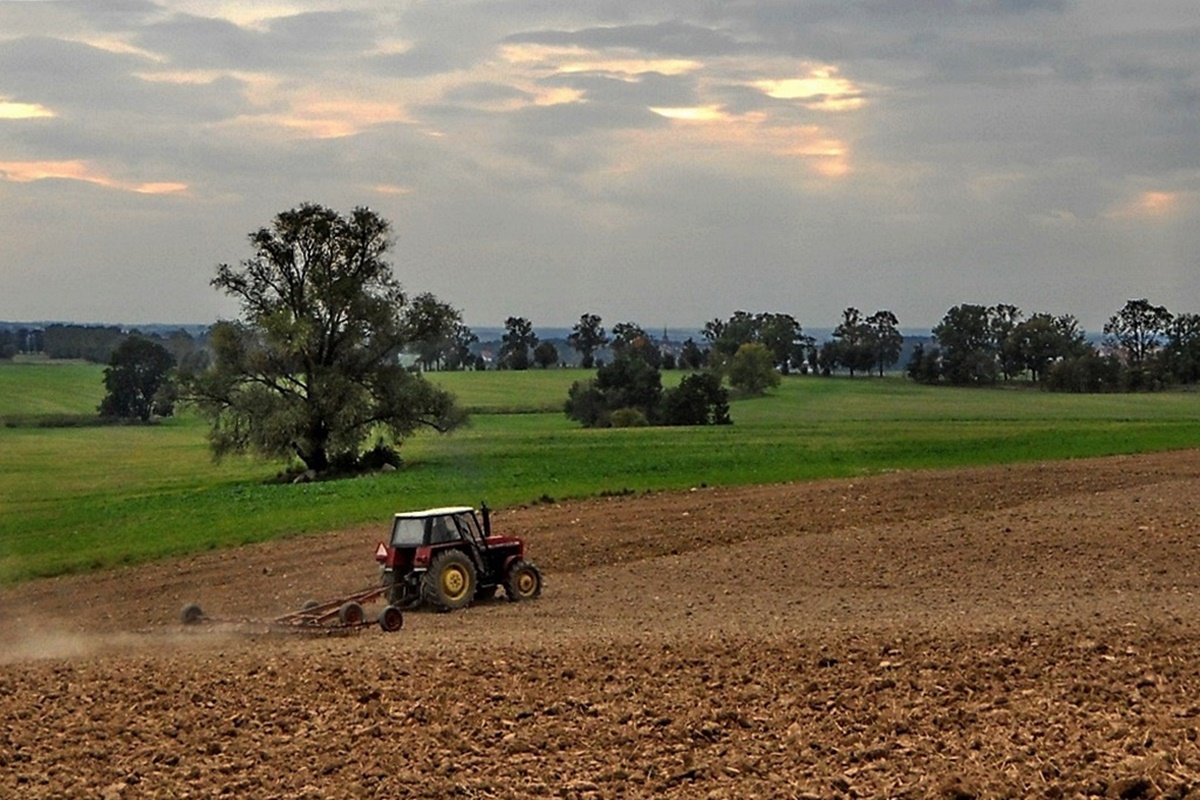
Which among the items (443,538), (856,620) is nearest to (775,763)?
(856,620)

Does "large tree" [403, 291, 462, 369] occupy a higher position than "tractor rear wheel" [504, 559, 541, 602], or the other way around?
"large tree" [403, 291, 462, 369]

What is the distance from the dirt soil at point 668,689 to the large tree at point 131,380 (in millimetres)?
55515

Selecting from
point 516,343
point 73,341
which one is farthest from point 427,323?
point 516,343

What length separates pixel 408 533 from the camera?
20328 mm

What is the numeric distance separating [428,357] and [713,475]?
51.1ft

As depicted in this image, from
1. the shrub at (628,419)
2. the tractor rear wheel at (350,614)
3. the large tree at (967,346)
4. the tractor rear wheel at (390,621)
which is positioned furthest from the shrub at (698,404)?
the tractor rear wheel at (390,621)

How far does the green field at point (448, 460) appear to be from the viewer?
34.4 m

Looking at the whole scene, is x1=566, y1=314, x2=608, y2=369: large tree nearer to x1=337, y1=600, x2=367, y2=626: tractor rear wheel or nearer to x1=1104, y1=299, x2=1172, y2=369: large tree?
x1=1104, y1=299, x2=1172, y2=369: large tree

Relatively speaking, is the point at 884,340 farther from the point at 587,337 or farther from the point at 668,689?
the point at 668,689

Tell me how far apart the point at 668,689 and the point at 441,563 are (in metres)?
7.68

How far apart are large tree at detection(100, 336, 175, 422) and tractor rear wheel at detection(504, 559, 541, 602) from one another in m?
60.9

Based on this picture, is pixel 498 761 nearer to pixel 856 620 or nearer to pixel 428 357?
pixel 856 620

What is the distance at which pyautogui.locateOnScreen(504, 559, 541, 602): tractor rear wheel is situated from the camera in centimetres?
2103

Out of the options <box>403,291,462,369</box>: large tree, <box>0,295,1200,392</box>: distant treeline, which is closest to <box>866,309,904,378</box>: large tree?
<box>0,295,1200,392</box>: distant treeline
